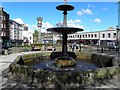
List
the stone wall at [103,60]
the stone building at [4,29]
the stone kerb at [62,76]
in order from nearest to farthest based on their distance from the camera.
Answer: the stone kerb at [62,76] < the stone wall at [103,60] < the stone building at [4,29]

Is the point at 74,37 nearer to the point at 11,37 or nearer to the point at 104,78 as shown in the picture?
the point at 11,37

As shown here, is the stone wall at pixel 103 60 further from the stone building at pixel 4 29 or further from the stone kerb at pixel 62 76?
the stone building at pixel 4 29

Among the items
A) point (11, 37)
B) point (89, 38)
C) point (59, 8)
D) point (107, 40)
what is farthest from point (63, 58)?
point (89, 38)

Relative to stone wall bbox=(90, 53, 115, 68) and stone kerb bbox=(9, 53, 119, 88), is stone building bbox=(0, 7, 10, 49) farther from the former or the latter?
stone kerb bbox=(9, 53, 119, 88)

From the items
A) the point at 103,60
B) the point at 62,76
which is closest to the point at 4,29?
the point at 103,60

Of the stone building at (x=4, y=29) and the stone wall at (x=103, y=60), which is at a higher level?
the stone building at (x=4, y=29)

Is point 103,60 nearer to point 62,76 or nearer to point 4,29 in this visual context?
point 62,76

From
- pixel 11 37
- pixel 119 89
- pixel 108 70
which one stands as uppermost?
pixel 11 37

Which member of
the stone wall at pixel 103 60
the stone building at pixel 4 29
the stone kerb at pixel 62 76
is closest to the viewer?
the stone kerb at pixel 62 76

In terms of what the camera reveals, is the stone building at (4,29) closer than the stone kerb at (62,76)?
No

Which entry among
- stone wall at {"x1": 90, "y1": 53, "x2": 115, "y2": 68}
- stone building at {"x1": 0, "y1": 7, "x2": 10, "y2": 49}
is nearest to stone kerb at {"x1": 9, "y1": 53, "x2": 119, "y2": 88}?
stone wall at {"x1": 90, "y1": 53, "x2": 115, "y2": 68}

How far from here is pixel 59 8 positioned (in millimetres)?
19922

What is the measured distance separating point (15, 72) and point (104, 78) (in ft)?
19.6

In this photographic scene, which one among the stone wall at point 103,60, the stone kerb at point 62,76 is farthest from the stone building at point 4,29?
the stone kerb at point 62,76
